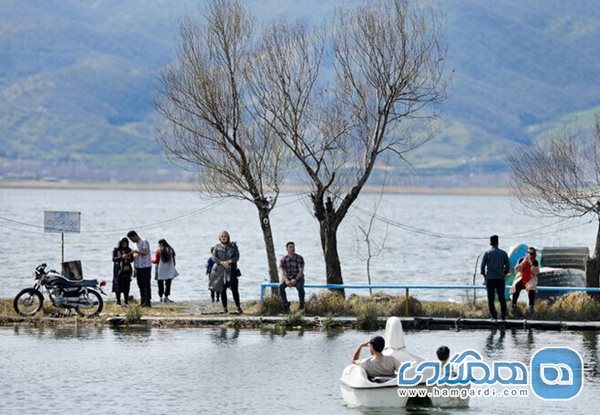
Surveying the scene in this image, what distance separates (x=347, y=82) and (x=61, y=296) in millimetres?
10272

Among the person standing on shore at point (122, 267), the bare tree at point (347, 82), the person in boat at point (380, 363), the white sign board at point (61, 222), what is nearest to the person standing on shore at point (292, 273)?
the bare tree at point (347, 82)

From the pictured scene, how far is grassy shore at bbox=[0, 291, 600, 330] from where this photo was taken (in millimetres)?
30062

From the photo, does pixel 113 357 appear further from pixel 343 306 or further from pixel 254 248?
pixel 254 248

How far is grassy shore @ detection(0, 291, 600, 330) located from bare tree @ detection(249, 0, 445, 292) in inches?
140

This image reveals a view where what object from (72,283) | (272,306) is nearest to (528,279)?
(272,306)

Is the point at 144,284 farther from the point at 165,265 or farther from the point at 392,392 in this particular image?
the point at 392,392

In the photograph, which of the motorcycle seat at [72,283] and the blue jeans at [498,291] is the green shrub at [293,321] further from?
the motorcycle seat at [72,283]

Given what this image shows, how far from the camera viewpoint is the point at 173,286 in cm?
4931

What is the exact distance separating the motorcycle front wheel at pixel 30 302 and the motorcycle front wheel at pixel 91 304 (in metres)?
0.88

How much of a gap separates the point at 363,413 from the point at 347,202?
49.7 ft

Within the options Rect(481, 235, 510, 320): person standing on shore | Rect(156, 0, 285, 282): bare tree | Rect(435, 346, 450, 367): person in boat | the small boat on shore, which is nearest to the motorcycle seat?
Rect(156, 0, 285, 282): bare tree

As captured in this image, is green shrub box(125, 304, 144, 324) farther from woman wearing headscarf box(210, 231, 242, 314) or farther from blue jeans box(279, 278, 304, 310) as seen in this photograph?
blue jeans box(279, 278, 304, 310)
